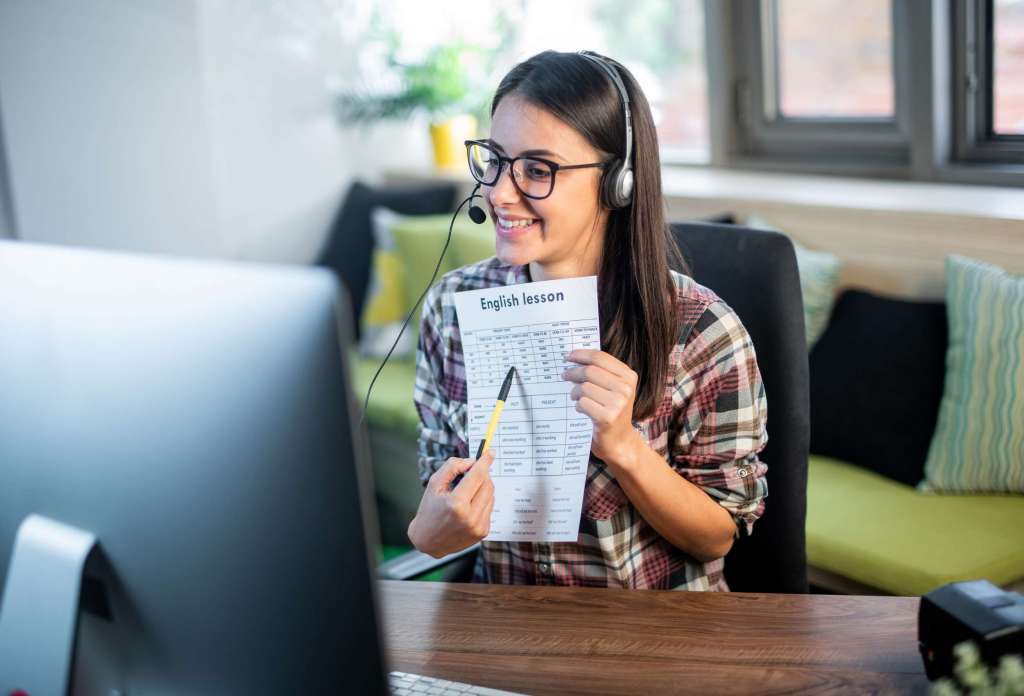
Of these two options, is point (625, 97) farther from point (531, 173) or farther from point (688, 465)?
point (688, 465)

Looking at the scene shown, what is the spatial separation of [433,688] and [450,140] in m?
3.13

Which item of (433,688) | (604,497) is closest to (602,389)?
(604,497)

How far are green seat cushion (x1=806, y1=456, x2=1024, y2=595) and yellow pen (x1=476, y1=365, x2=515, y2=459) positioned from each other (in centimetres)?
93

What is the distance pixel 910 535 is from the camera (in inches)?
74.3

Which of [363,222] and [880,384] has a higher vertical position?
[363,222]

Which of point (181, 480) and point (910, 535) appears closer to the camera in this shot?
point (181, 480)

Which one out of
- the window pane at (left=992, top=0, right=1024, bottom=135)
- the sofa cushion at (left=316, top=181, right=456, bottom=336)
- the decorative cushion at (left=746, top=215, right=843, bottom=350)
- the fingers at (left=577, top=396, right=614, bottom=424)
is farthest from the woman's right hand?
the sofa cushion at (left=316, top=181, right=456, bottom=336)

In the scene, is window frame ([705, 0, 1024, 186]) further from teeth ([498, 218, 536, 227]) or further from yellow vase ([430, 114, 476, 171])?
teeth ([498, 218, 536, 227])

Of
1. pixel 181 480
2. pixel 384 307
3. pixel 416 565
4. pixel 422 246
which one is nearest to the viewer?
pixel 181 480

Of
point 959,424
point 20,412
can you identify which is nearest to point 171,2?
point 959,424

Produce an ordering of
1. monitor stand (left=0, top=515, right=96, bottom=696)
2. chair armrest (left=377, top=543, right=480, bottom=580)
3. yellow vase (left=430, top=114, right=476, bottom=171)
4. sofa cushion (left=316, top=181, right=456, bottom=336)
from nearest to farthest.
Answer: monitor stand (left=0, top=515, right=96, bottom=696) < chair armrest (left=377, top=543, right=480, bottom=580) < sofa cushion (left=316, top=181, right=456, bottom=336) < yellow vase (left=430, top=114, right=476, bottom=171)

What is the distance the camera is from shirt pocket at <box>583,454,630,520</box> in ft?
4.24

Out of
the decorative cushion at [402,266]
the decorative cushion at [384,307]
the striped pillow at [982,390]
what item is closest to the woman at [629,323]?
the striped pillow at [982,390]

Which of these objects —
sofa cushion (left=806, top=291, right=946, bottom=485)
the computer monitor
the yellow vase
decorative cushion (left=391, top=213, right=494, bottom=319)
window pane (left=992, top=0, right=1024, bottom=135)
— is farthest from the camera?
the yellow vase
